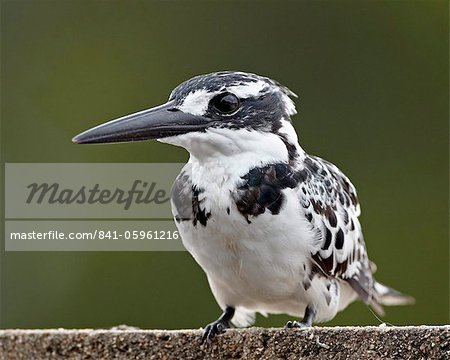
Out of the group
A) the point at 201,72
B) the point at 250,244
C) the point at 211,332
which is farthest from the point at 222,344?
the point at 201,72

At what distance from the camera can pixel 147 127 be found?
3.54m

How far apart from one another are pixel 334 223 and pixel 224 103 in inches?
24.7

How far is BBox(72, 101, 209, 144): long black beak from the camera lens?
3510 millimetres

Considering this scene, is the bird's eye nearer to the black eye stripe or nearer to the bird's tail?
the black eye stripe

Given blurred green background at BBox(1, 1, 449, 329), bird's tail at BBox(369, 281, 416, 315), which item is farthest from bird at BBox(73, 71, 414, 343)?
blurred green background at BBox(1, 1, 449, 329)

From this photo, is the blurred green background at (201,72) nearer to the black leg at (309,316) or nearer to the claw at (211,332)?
the black leg at (309,316)

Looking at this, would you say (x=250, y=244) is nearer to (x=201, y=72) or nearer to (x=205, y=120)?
(x=205, y=120)

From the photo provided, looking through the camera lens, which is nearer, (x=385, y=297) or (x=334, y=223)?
(x=334, y=223)

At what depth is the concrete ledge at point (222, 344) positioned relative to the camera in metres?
2.80

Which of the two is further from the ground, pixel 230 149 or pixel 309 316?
pixel 230 149

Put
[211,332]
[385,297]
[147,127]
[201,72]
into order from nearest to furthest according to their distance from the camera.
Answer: [211,332] → [147,127] → [385,297] → [201,72]

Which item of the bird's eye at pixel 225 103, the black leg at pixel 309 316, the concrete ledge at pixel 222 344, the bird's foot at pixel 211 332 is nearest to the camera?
the concrete ledge at pixel 222 344

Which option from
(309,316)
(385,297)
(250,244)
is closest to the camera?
(250,244)

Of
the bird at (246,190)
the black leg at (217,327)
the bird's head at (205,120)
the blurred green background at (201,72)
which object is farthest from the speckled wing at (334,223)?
the blurred green background at (201,72)
